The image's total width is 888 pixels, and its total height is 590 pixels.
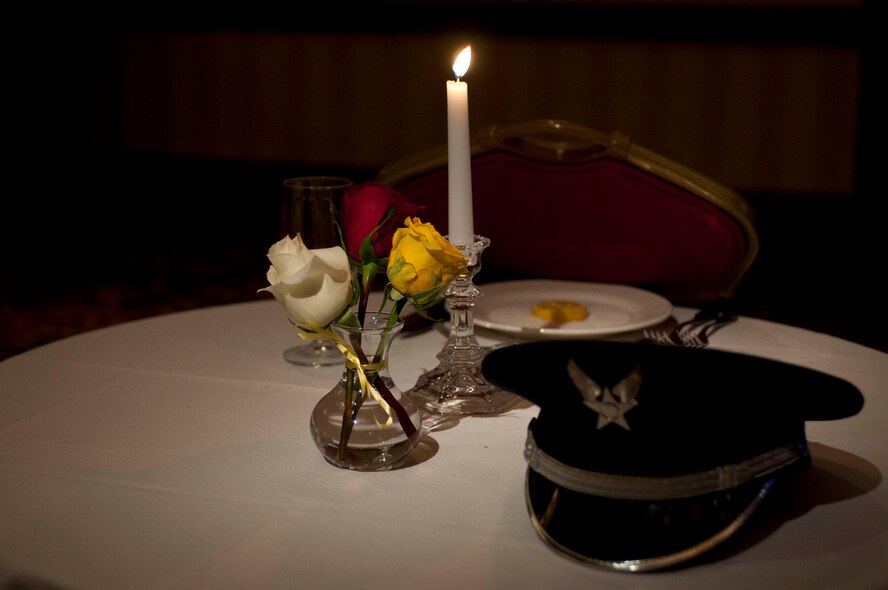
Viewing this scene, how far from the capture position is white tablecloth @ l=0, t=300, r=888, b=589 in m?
0.65

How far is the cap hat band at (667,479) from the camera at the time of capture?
643 millimetres

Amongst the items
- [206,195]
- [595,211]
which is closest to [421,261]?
[595,211]

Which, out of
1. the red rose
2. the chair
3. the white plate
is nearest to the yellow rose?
the red rose

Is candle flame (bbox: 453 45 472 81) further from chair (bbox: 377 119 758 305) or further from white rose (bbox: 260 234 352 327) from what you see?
chair (bbox: 377 119 758 305)

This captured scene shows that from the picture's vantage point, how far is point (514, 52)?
3625mm

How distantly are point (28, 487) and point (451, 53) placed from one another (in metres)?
3.08

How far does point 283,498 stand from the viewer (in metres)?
0.75

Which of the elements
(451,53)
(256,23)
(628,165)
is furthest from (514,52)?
(628,165)

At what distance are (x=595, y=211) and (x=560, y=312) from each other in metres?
0.74

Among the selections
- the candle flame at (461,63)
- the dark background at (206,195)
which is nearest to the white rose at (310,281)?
the candle flame at (461,63)

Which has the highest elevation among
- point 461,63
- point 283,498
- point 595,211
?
point 461,63

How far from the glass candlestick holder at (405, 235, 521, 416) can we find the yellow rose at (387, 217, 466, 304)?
6.4 inches

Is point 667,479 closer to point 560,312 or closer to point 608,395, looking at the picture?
point 608,395

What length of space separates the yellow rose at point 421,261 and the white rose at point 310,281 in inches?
1.5
